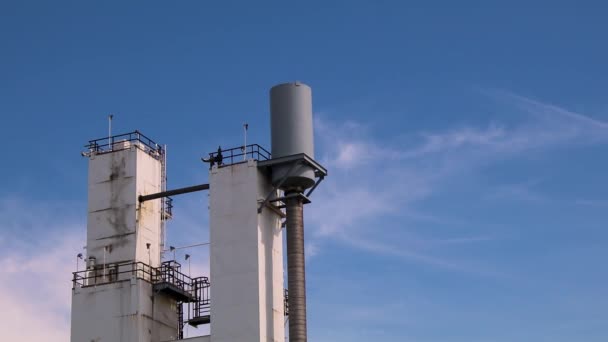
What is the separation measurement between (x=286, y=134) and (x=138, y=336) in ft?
46.3

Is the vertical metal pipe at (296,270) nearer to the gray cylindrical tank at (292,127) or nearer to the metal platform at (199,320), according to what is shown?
the gray cylindrical tank at (292,127)

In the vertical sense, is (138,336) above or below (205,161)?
below

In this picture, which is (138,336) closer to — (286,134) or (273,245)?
(273,245)

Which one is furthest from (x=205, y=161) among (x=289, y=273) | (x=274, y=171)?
(x=289, y=273)

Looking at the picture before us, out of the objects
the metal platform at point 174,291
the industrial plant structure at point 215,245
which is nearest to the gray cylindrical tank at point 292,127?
the industrial plant structure at point 215,245

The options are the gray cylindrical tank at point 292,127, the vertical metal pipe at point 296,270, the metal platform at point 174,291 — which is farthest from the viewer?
the metal platform at point 174,291

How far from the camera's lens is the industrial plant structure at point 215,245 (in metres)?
63.7

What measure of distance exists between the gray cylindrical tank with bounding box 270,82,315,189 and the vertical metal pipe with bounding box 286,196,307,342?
145cm

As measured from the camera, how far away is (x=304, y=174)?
65375 mm

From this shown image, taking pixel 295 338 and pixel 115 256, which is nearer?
pixel 295 338

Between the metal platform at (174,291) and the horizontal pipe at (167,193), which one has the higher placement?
the horizontal pipe at (167,193)

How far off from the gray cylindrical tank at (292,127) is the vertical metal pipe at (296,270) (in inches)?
57.0

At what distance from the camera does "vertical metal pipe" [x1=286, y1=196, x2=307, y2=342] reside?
63.0 metres

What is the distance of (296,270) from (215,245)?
4829mm
